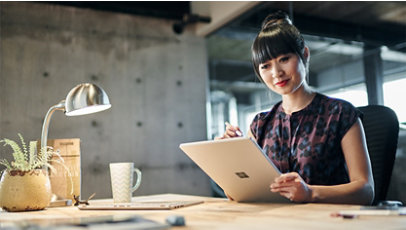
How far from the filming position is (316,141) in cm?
156

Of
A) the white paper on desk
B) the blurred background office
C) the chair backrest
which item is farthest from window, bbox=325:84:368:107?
the white paper on desk

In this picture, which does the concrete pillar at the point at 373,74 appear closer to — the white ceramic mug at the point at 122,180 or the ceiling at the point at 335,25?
the ceiling at the point at 335,25

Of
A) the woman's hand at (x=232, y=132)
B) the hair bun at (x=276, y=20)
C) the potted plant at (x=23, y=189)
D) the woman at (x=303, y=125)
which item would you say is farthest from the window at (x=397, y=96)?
the potted plant at (x=23, y=189)

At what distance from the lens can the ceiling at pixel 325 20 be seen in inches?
144

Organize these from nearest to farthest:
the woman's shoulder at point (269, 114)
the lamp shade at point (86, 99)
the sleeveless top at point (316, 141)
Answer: the lamp shade at point (86, 99)
the sleeveless top at point (316, 141)
the woman's shoulder at point (269, 114)

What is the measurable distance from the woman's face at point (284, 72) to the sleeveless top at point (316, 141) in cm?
13

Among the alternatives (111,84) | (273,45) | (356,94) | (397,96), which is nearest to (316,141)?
(273,45)

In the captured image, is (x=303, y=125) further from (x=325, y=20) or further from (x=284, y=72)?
(x=325, y=20)

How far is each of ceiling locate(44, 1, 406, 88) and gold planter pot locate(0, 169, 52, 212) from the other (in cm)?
277

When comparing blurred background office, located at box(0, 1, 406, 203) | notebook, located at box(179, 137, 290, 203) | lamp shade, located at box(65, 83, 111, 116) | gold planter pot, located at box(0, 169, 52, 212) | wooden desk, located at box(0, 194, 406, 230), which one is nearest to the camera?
wooden desk, located at box(0, 194, 406, 230)

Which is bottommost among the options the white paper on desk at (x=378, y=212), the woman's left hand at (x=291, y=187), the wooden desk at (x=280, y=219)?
the wooden desk at (x=280, y=219)

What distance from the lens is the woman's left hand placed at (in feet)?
3.84

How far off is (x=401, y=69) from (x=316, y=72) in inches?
37.2

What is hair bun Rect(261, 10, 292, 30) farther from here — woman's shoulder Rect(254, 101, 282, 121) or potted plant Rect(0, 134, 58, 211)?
potted plant Rect(0, 134, 58, 211)
